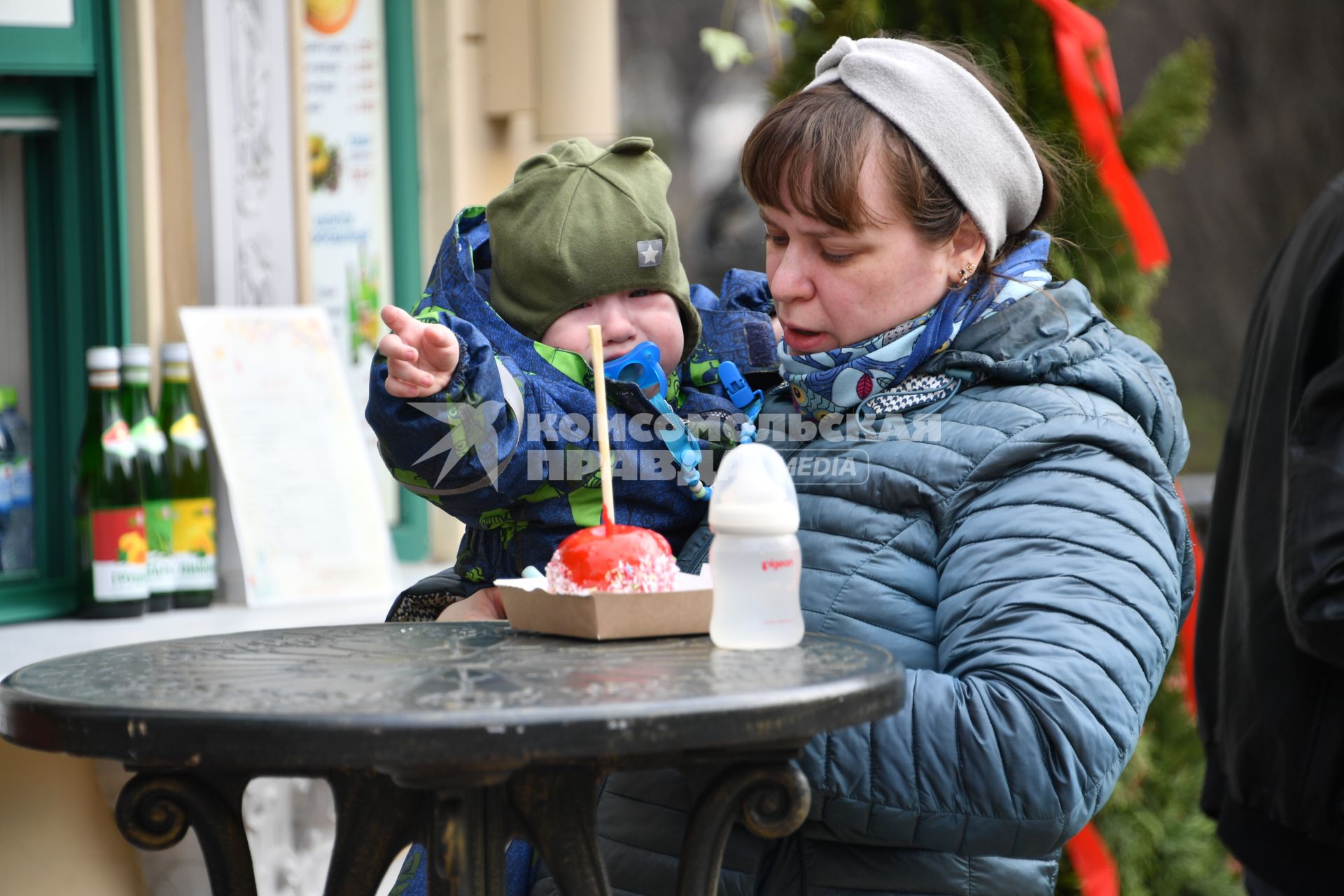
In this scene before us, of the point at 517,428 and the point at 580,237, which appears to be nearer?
the point at 517,428

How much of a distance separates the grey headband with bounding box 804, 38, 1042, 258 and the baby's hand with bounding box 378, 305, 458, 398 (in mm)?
579

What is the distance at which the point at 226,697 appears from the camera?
124 centimetres

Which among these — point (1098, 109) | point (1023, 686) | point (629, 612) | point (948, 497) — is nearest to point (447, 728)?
point (629, 612)

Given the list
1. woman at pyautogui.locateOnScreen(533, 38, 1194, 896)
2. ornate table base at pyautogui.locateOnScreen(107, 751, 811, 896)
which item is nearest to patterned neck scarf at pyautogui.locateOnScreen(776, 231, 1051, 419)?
woman at pyautogui.locateOnScreen(533, 38, 1194, 896)

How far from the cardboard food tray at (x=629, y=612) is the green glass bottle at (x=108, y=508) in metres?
1.66

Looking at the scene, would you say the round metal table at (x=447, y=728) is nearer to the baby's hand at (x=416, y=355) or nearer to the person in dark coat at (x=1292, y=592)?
the baby's hand at (x=416, y=355)

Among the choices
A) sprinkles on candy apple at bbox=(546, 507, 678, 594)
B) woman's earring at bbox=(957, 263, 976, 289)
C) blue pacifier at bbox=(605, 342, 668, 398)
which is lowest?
sprinkles on candy apple at bbox=(546, 507, 678, 594)

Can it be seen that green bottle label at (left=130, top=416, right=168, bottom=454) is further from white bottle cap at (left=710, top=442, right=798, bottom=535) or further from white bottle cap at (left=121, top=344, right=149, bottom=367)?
white bottle cap at (left=710, top=442, right=798, bottom=535)

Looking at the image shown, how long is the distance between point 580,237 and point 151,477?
135 centimetres

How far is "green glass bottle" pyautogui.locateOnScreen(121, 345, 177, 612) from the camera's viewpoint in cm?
299

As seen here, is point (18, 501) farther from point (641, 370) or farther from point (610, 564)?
point (610, 564)

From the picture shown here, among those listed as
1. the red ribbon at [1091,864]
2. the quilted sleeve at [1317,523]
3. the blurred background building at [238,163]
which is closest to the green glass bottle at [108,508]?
the blurred background building at [238,163]

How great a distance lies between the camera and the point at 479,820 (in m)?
1.38

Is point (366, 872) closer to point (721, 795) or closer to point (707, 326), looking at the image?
point (721, 795)
